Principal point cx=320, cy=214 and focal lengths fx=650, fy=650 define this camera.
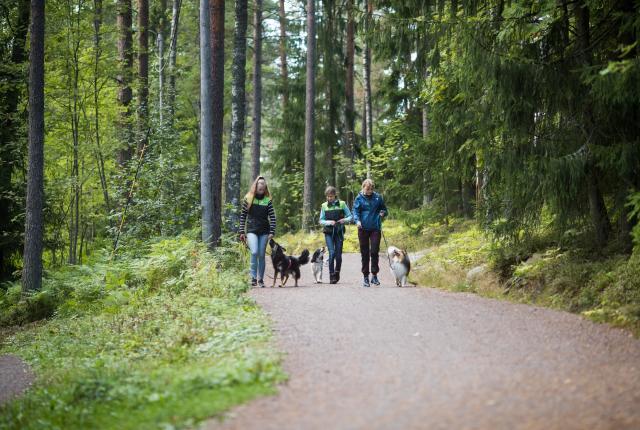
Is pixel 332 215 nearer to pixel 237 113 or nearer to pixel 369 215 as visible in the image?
pixel 369 215

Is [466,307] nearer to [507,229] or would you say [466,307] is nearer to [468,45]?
[507,229]

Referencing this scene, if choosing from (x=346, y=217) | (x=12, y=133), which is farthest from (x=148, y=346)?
(x=12, y=133)

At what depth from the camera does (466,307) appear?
1025cm

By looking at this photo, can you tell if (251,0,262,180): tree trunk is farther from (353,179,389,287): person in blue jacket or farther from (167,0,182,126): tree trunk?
(353,179,389,287): person in blue jacket

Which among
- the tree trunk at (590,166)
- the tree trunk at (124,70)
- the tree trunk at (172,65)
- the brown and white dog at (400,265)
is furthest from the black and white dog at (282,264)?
the tree trunk at (124,70)

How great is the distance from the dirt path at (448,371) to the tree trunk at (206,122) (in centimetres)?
577

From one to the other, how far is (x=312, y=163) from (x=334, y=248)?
13.8 metres

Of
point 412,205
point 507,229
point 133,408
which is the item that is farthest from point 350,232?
point 133,408

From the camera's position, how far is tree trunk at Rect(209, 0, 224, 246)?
1658 centimetres

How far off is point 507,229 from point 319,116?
70.0 ft

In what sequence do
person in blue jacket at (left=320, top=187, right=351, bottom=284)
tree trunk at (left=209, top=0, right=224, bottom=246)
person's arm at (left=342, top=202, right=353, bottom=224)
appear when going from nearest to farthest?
person's arm at (left=342, top=202, right=353, bottom=224) < person in blue jacket at (left=320, top=187, right=351, bottom=284) < tree trunk at (left=209, top=0, right=224, bottom=246)

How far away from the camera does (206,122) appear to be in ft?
50.8

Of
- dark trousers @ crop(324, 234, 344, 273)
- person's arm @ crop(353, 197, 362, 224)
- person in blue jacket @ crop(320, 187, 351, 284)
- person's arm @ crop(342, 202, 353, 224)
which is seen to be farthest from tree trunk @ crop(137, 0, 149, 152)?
person's arm @ crop(353, 197, 362, 224)

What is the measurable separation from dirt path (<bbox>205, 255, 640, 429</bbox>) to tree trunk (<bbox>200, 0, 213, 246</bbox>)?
5.77 meters
